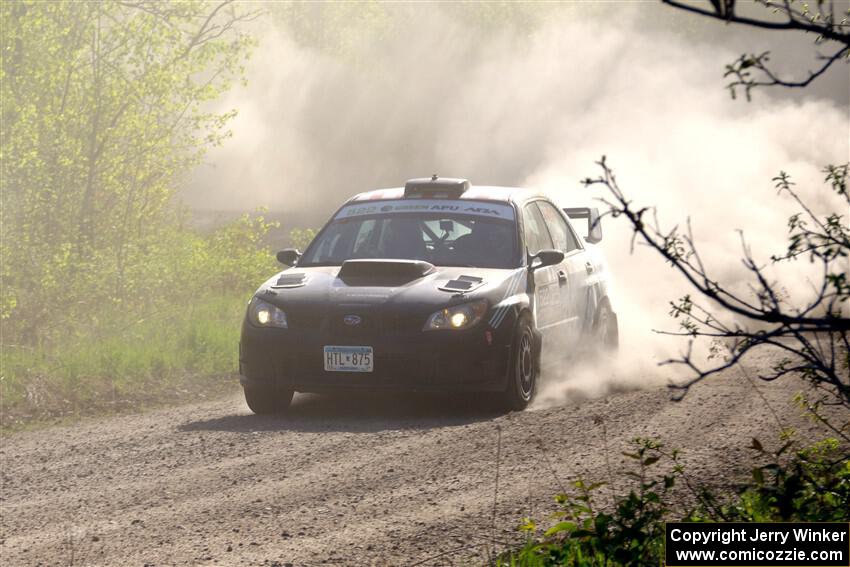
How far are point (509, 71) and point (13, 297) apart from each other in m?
40.8

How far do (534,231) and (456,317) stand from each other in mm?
1884

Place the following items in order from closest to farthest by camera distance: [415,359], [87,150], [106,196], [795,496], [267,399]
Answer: [795,496]
[415,359]
[267,399]
[87,150]
[106,196]

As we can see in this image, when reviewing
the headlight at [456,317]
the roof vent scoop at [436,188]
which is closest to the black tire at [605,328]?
the roof vent scoop at [436,188]

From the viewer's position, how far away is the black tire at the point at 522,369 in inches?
391

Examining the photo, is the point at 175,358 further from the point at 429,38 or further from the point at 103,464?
the point at 429,38

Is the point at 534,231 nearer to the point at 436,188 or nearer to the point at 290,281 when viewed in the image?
the point at 436,188

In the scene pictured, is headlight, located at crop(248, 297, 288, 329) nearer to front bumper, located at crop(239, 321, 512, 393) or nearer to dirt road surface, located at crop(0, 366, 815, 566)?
front bumper, located at crop(239, 321, 512, 393)

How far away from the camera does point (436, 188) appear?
11.5 meters

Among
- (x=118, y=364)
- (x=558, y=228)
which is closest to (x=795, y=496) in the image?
(x=558, y=228)

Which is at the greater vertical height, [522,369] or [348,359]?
[348,359]

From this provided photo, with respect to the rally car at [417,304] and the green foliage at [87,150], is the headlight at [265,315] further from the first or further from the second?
the green foliage at [87,150]

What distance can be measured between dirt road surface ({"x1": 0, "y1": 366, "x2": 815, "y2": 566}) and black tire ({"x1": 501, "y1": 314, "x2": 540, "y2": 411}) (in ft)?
0.51

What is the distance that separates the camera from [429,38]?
57.8 metres

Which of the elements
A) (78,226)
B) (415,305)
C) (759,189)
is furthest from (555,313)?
(759,189)
